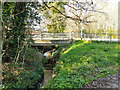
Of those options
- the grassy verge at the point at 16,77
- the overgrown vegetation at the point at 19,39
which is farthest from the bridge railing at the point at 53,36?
the grassy verge at the point at 16,77

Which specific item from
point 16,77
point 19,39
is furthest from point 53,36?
point 16,77

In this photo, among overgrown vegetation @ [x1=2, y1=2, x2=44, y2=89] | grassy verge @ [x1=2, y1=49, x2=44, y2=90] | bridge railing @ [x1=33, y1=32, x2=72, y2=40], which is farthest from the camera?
bridge railing @ [x1=33, y1=32, x2=72, y2=40]

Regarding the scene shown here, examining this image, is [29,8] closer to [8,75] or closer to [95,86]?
[8,75]

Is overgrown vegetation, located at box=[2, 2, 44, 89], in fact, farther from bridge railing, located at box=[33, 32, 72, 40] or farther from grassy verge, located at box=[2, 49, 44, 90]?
bridge railing, located at box=[33, 32, 72, 40]

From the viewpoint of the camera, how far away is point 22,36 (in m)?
3.96

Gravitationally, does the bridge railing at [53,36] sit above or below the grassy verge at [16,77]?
above

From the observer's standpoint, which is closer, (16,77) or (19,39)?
(16,77)

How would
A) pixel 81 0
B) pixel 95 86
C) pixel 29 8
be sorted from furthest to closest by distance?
pixel 29 8, pixel 95 86, pixel 81 0

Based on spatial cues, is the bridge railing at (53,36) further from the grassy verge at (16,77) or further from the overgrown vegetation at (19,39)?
the grassy verge at (16,77)

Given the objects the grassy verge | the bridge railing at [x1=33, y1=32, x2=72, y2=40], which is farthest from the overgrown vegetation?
the bridge railing at [x1=33, y1=32, x2=72, y2=40]

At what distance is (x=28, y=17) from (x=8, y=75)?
1.92m

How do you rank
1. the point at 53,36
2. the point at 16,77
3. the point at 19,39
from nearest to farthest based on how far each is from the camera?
1. the point at 16,77
2. the point at 19,39
3. the point at 53,36

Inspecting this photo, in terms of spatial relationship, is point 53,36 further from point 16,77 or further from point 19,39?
point 16,77

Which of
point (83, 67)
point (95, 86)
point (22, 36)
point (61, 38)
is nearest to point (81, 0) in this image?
point (95, 86)
